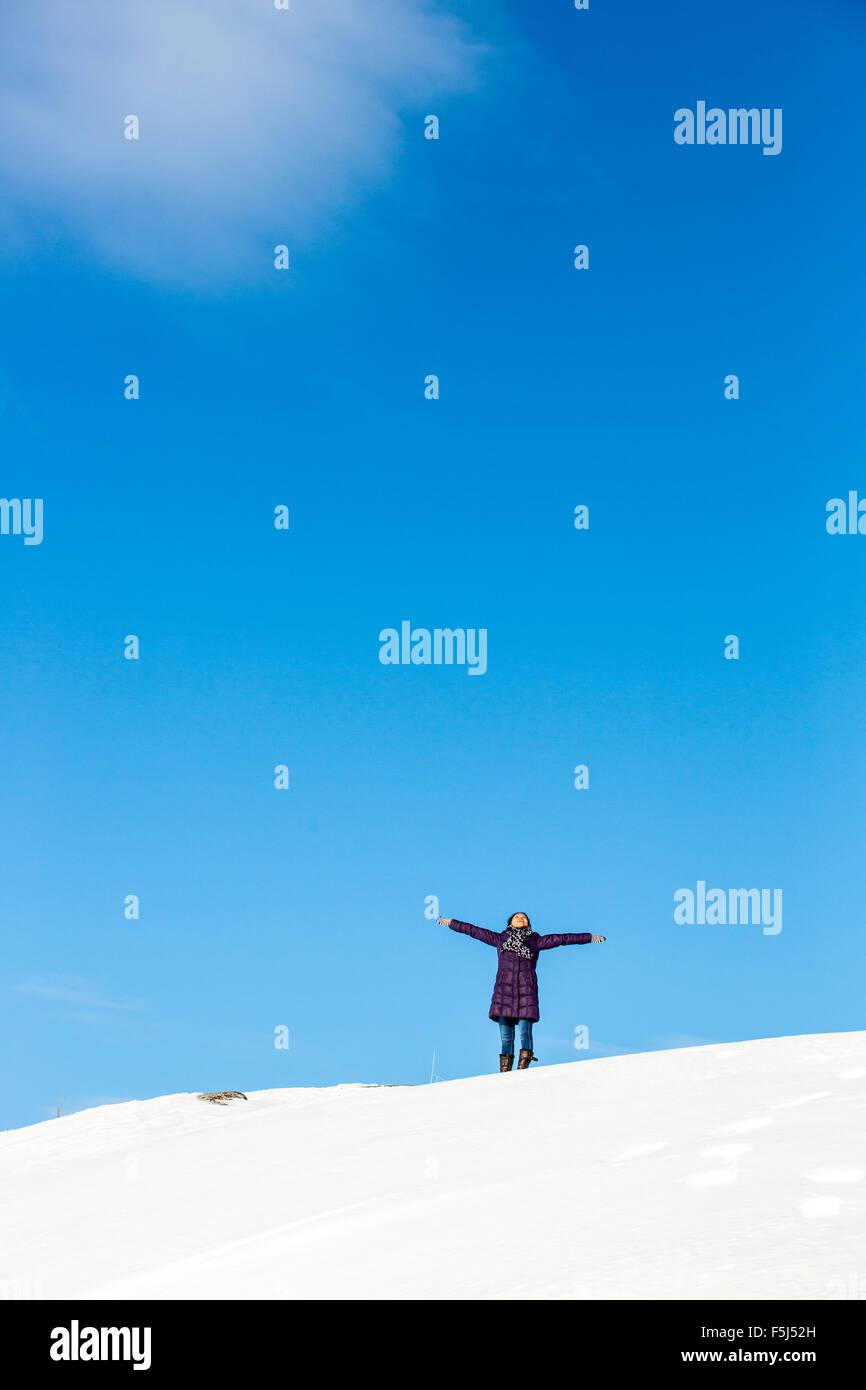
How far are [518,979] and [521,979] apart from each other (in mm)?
36

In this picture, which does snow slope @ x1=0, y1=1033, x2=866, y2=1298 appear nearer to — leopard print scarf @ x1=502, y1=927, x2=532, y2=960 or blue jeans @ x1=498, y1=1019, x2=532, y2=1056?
blue jeans @ x1=498, y1=1019, x2=532, y2=1056

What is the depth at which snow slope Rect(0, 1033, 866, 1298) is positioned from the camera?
6883 millimetres

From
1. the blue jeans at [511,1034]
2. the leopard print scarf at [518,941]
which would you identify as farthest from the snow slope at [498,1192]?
the leopard print scarf at [518,941]

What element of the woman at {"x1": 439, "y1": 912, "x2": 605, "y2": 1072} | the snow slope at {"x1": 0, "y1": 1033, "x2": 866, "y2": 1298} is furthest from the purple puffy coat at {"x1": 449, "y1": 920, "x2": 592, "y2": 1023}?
the snow slope at {"x1": 0, "y1": 1033, "x2": 866, "y2": 1298}

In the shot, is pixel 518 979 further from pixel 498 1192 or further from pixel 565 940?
pixel 498 1192

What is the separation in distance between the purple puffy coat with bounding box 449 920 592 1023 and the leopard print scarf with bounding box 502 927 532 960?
1.3 inches

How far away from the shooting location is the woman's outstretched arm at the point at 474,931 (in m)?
15.0

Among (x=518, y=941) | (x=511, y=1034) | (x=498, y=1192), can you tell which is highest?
(x=518, y=941)

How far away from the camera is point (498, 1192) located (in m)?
8.61

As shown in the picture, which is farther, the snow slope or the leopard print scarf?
the leopard print scarf

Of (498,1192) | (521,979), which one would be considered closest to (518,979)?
(521,979)

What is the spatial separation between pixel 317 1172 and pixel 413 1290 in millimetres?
3460
